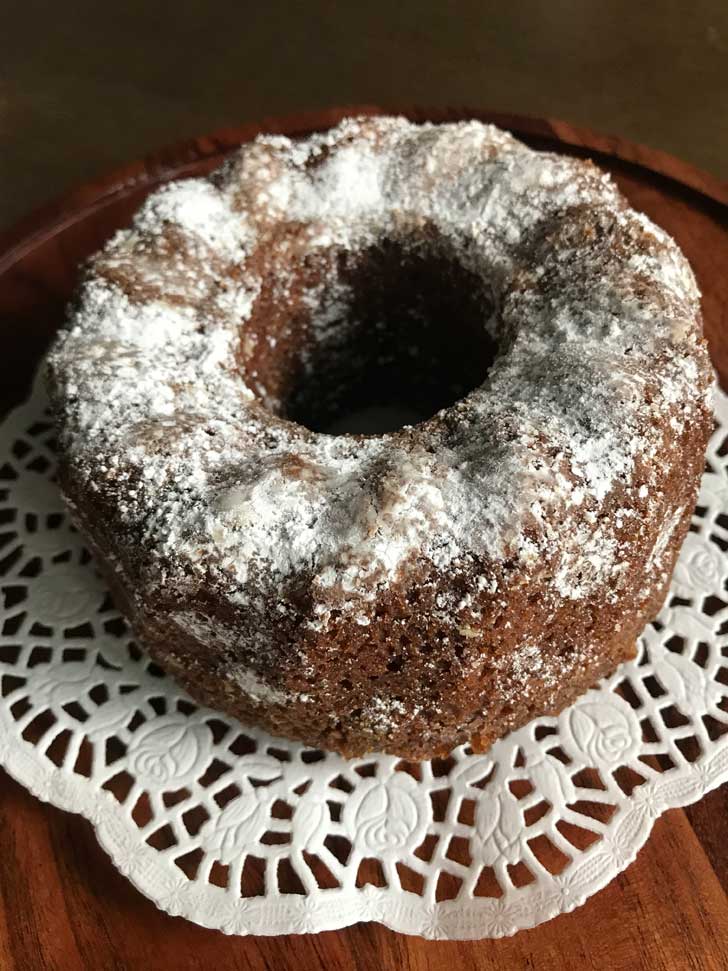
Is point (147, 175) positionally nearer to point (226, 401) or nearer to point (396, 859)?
point (226, 401)

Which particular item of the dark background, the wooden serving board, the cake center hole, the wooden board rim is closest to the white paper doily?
the wooden serving board

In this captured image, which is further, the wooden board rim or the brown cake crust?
the wooden board rim

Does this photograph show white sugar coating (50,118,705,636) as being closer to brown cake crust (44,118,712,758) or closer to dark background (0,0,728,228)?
brown cake crust (44,118,712,758)

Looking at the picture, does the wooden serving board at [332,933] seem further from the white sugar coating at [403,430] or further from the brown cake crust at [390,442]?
the white sugar coating at [403,430]

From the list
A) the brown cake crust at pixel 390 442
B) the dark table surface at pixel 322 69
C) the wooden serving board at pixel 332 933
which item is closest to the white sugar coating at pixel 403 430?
A: the brown cake crust at pixel 390 442

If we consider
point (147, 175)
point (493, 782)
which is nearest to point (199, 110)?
point (147, 175)

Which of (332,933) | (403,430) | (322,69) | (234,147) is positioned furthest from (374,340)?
(322,69)

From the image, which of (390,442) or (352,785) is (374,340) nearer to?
(390,442)
